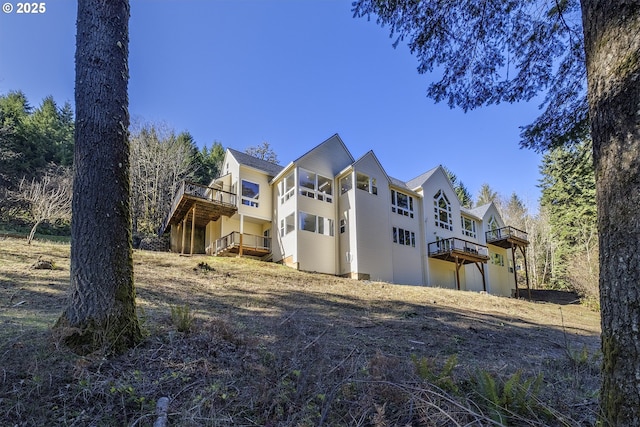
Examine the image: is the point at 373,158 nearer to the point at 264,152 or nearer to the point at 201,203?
the point at 201,203

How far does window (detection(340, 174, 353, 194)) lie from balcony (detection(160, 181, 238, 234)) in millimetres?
5981

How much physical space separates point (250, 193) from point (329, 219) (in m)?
4.71

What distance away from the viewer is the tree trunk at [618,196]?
204cm

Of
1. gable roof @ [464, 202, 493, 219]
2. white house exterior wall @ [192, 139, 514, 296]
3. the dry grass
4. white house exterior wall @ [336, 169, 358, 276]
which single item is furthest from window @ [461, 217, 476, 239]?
the dry grass

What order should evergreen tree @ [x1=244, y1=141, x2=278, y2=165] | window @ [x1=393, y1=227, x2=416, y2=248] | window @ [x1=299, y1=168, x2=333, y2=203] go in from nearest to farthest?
window @ [x1=299, y1=168, x2=333, y2=203] → window @ [x1=393, y1=227, x2=416, y2=248] → evergreen tree @ [x1=244, y1=141, x2=278, y2=165]


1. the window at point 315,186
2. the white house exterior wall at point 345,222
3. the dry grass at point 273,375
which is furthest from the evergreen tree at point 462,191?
the dry grass at point 273,375

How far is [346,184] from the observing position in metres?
20.4

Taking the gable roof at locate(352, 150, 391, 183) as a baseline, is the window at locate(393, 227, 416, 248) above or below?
below

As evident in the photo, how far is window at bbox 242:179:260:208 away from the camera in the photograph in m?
20.1

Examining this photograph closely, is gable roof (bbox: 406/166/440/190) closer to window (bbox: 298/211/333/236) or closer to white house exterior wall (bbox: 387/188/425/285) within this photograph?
white house exterior wall (bbox: 387/188/425/285)

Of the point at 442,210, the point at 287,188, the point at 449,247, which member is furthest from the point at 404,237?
the point at 287,188

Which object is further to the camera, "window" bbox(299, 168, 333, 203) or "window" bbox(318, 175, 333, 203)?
"window" bbox(318, 175, 333, 203)

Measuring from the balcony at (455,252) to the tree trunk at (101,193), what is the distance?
20731 millimetres

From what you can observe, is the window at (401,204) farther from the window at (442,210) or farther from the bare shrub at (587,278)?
the bare shrub at (587,278)
